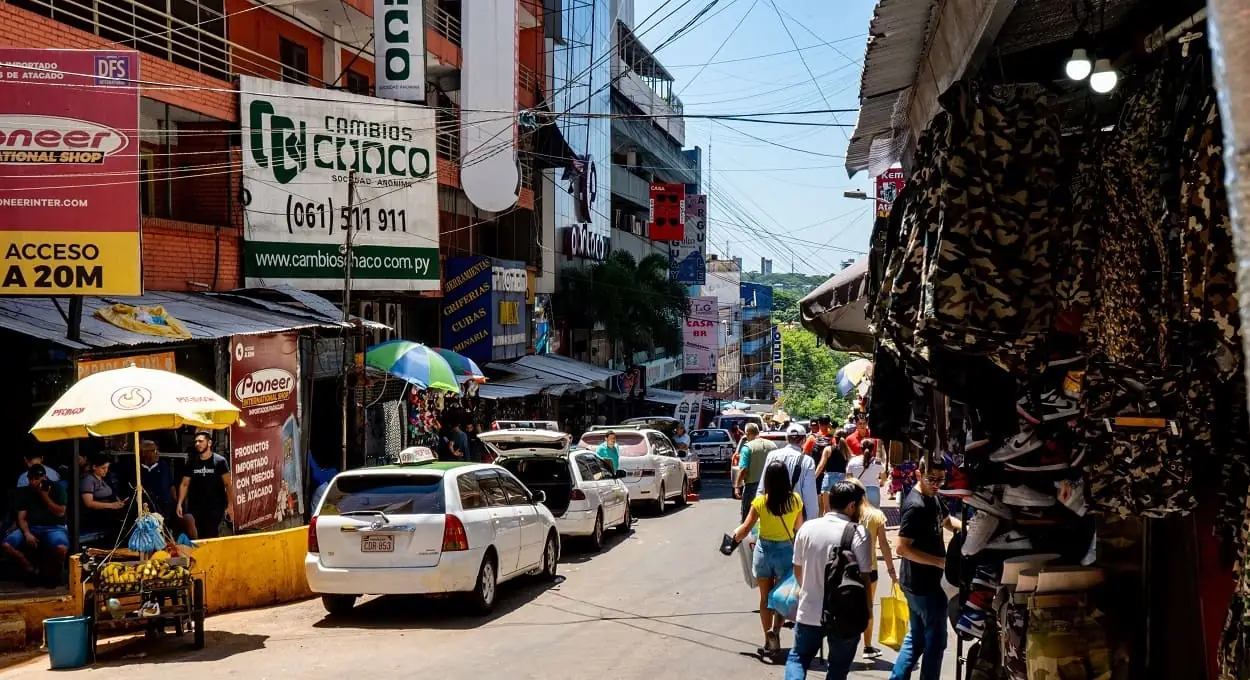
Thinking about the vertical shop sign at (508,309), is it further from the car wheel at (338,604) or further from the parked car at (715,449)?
the car wheel at (338,604)

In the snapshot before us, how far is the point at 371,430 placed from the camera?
23.8 meters

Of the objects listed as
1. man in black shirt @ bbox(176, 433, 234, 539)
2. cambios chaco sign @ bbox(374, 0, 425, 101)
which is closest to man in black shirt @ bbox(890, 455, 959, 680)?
man in black shirt @ bbox(176, 433, 234, 539)

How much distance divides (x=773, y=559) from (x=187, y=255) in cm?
1237

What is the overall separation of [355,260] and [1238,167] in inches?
859

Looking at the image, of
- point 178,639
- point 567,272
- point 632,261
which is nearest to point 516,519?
point 178,639

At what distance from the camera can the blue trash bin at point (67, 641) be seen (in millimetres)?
10148

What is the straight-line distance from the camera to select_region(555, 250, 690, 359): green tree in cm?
4441

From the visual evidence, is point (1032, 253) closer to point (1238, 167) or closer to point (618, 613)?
point (1238, 167)

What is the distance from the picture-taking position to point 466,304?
1180 inches

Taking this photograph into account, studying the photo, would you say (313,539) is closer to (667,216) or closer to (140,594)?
(140,594)

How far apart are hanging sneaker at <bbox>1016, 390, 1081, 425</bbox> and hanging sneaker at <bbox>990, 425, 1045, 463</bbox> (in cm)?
7

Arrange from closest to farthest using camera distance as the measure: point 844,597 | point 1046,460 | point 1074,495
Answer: point 1074,495 → point 1046,460 → point 844,597

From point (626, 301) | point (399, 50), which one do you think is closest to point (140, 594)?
point (399, 50)

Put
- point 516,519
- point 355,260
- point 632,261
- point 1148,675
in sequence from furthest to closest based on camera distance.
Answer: point 632,261
point 355,260
point 516,519
point 1148,675
